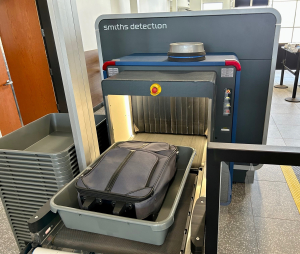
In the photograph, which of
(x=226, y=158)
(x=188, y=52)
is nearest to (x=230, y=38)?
(x=188, y=52)

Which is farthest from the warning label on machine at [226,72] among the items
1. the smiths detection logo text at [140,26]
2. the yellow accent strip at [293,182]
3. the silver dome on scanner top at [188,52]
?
the yellow accent strip at [293,182]

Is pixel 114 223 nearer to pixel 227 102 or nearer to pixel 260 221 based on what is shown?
pixel 227 102

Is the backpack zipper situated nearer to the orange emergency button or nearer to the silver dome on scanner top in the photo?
the orange emergency button

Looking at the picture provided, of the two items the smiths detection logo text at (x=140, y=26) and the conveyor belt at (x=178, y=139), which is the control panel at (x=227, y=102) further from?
the smiths detection logo text at (x=140, y=26)

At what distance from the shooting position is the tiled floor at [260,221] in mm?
1763

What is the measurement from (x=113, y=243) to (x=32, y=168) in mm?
569

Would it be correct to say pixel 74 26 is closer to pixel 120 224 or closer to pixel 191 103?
pixel 120 224

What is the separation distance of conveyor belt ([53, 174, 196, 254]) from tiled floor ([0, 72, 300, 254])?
0.60 meters

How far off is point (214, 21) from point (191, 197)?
1.40 m

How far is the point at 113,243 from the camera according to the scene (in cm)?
84

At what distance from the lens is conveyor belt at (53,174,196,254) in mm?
806

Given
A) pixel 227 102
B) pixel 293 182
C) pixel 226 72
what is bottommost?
pixel 293 182

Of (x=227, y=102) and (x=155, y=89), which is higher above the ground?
(x=155, y=89)

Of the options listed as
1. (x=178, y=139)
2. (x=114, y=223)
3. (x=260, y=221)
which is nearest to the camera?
(x=114, y=223)
